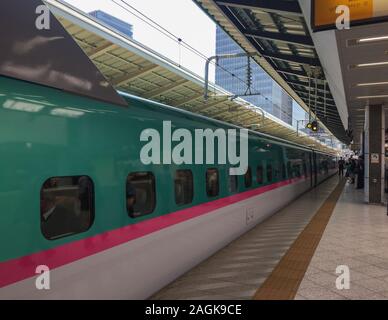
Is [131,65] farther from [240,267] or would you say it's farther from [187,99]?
[240,267]

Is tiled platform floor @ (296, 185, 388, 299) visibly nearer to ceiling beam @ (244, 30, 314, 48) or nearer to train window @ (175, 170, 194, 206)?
train window @ (175, 170, 194, 206)

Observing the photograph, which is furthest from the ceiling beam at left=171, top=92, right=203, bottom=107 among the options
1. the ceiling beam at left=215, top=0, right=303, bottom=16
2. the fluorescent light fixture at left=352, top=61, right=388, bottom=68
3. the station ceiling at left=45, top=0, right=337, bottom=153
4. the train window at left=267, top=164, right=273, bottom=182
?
the fluorescent light fixture at left=352, top=61, right=388, bottom=68

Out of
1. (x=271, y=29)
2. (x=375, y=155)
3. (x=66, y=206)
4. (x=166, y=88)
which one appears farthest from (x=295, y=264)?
(x=166, y=88)

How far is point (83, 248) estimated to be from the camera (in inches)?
142

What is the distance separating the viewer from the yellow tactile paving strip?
17.1 ft

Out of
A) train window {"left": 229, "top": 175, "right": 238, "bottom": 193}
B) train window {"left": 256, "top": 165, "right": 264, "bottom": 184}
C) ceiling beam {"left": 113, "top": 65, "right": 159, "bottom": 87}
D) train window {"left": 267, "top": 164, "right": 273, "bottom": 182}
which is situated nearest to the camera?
train window {"left": 229, "top": 175, "right": 238, "bottom": 193}

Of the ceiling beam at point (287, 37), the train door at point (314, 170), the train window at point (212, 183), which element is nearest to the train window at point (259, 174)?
the train window at point (212, 183)

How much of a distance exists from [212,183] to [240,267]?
154 cm

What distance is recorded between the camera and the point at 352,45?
670cm

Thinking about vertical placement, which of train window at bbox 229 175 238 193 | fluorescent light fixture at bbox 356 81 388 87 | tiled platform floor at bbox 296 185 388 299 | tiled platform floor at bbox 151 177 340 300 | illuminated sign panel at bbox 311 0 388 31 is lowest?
tiled platform floor at bbox 151 177 340 300

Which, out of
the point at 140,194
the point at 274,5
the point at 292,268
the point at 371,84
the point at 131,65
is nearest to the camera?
the point at 140,194

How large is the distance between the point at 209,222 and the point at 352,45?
13.2 feet
